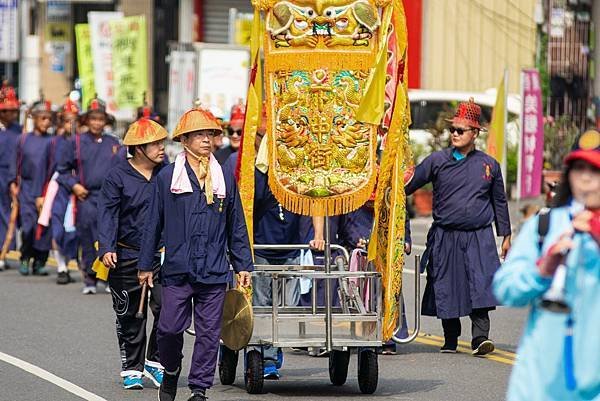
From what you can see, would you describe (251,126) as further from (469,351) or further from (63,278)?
(63,278)

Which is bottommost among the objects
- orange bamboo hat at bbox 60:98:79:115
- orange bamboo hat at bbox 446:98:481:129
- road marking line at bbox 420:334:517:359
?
road marking line at bbox 420:334:517:359

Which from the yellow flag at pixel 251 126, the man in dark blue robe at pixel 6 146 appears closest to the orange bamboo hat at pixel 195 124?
the yellow flag at pixel 251 126

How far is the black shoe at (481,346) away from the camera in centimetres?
1247

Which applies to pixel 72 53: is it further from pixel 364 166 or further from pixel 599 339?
pixel 599 339

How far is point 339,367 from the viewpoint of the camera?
10938mm

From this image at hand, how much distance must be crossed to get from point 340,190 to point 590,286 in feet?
16.7

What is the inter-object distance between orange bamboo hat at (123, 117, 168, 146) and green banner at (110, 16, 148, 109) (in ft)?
63.5

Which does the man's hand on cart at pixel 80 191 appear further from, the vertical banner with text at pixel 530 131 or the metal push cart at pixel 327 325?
the vertical banner with text at pixel 530 131

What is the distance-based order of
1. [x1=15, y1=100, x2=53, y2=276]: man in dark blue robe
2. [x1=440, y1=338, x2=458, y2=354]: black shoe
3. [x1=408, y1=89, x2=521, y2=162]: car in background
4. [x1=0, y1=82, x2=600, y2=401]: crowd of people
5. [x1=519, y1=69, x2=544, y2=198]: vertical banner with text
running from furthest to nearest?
[x1=408, y1=89, x2=521, y2=162]: car in background < [x1=519, y1=69, x2=544, y2=198]: vertical banner with text < [x1=15, y1=100, x2=53, y2=276]: man in dark blue robe < [x1=440, y1=338, x2=458, y2=354]: black shoe < [x1=0, y1=82, x2=600, y2=401]: crowd of people

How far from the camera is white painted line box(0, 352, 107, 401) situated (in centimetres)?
1048

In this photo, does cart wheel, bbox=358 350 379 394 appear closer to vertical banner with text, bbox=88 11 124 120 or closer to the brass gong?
the brass gong

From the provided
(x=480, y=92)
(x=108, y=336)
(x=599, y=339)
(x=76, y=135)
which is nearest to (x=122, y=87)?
(x=480, y=92)

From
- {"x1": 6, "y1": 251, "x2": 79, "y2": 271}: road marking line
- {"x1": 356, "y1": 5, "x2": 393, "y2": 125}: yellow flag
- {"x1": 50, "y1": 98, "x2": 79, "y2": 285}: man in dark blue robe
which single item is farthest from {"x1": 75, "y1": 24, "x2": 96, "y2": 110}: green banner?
{"x1": 356, "y1": 5, "x2": 393, "y2": 125}: yellow flag

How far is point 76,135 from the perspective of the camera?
16906 mm
